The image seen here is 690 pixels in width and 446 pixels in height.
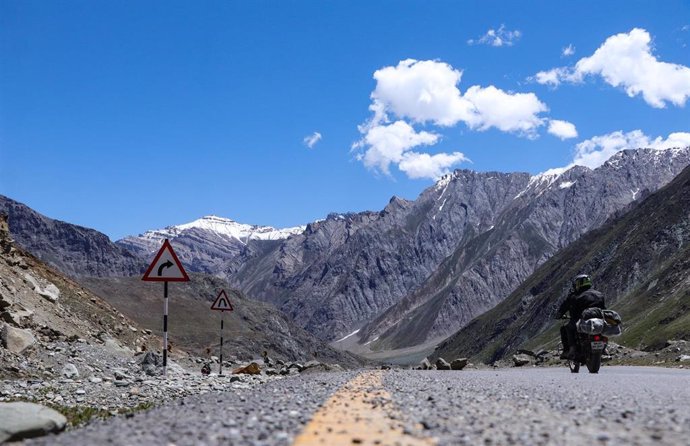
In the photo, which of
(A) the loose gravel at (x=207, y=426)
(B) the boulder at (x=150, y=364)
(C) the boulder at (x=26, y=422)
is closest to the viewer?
(A) the loose gravel at (x=207, y=426)

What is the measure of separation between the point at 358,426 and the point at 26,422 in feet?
13.5

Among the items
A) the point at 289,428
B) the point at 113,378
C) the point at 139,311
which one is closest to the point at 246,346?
the point at 139,311

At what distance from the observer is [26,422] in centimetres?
779

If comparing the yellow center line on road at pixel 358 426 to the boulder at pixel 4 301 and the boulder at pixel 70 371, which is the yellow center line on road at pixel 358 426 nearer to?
the boulder at pixel 70 371

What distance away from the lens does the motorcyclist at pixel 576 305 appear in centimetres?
1953

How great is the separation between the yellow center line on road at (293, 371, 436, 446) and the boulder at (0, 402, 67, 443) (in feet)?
11.0

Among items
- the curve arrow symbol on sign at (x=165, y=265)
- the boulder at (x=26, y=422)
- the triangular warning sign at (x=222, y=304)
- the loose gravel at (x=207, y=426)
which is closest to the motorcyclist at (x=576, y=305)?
the curve arrow symbol on sign at (x=165, y=265)

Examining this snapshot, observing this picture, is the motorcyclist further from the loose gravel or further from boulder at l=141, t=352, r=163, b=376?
boulder at l=141, t=352, r=163, b=376

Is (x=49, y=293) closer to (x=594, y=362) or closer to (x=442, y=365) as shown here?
(x=442, y=365)

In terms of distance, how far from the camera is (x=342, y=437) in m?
6.18

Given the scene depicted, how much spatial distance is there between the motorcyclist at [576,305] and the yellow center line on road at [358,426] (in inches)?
467

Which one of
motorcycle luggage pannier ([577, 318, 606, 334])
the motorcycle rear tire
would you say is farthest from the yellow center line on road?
the motorcycle rear tire

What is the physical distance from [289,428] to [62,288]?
35105 mm

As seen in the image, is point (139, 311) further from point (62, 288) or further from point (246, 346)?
point (62, 288)
